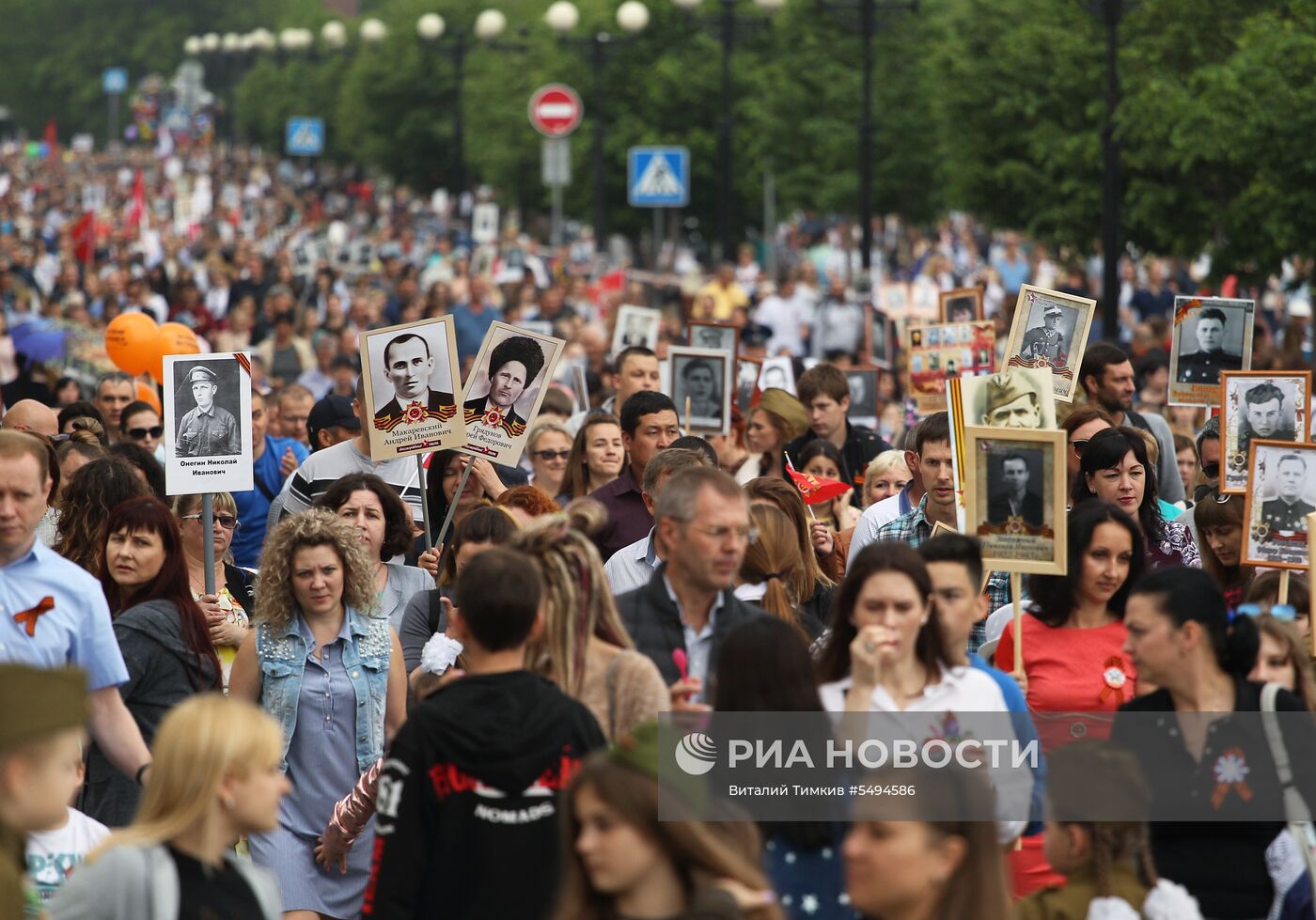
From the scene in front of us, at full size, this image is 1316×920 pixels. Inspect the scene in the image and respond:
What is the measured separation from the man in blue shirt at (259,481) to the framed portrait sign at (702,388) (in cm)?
221

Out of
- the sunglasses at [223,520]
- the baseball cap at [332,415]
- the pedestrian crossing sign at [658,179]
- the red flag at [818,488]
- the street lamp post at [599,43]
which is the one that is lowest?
the sunglasses at [223,520]

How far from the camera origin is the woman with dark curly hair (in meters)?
8.27

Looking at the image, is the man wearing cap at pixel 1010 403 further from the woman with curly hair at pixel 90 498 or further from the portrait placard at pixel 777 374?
the portrait placard at pixel 777 374

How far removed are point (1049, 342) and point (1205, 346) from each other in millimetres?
967

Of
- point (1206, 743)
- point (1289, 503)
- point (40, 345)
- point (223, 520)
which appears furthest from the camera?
point (40, 345)

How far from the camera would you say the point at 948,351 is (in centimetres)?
1378

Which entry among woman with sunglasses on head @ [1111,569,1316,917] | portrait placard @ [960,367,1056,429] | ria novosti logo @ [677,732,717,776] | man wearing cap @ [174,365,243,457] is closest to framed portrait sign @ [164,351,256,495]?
man wearing cap @ [174,365,243,457]

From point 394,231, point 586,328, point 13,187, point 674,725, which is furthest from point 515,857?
point 13,187

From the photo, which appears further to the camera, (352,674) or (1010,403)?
(1010,403)

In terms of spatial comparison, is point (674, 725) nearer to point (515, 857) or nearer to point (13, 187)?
point (515, 857)

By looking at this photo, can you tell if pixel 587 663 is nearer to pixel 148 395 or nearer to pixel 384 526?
pixel 384 526

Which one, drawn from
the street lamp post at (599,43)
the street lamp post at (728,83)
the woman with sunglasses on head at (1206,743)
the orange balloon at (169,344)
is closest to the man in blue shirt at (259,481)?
the orange balloon at (169,344)

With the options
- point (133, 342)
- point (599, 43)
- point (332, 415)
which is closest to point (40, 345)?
point (133, 342)

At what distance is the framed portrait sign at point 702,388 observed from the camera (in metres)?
12.7
